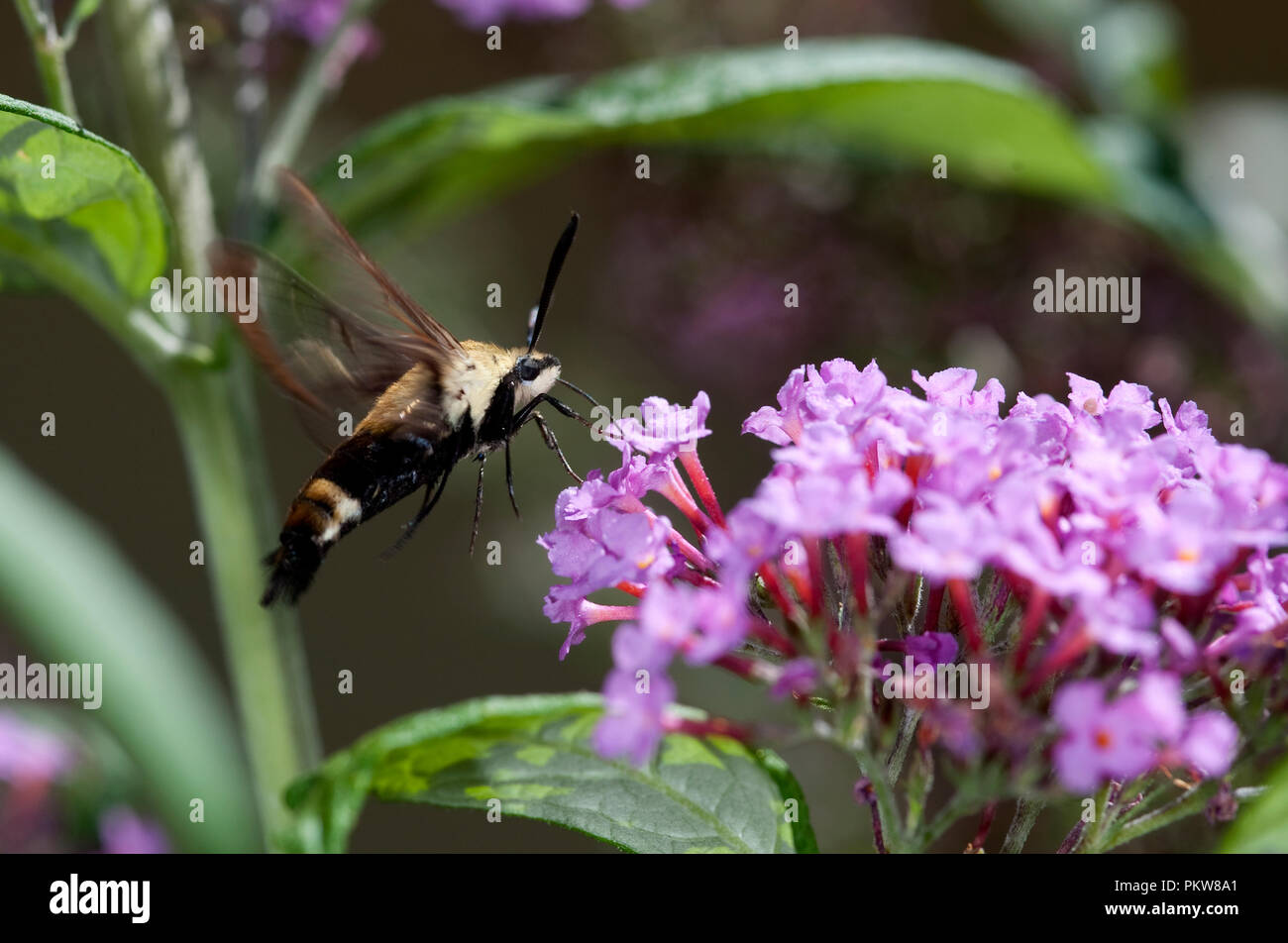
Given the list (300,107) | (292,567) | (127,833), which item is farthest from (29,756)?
(300,107)

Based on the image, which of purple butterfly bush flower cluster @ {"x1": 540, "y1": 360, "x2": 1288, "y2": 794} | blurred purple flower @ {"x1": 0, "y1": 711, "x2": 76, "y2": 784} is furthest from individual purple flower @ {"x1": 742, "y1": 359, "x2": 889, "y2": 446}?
blurred purple flower @ {"x1": 0, "y1": 711, "x2": 76, "y2": 784}

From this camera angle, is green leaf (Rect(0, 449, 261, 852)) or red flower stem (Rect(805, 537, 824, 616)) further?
green leaf (Rect(0, 449, 261, 852))

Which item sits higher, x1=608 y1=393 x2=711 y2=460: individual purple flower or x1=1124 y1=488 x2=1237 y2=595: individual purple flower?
x1=608 y1=393 x2=711 y2=460: individual purple flower

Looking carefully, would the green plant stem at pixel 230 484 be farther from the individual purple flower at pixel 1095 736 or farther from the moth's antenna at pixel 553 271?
the individual purple flower at pixel 1095 736

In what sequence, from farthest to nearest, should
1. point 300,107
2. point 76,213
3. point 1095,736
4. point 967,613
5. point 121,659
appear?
point 121,659 < point 300,107 < point 76,213 < point 967,613 < point 1095,736

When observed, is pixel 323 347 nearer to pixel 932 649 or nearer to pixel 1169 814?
pixel 932 649

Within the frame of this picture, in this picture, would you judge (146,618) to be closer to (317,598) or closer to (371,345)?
(317,598)

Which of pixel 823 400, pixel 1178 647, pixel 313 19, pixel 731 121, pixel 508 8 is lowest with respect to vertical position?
pixel 1178 647

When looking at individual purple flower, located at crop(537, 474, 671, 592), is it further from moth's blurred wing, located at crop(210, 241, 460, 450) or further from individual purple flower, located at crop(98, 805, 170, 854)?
individual purple flower, located at crop(98, 805, 170, 854)
